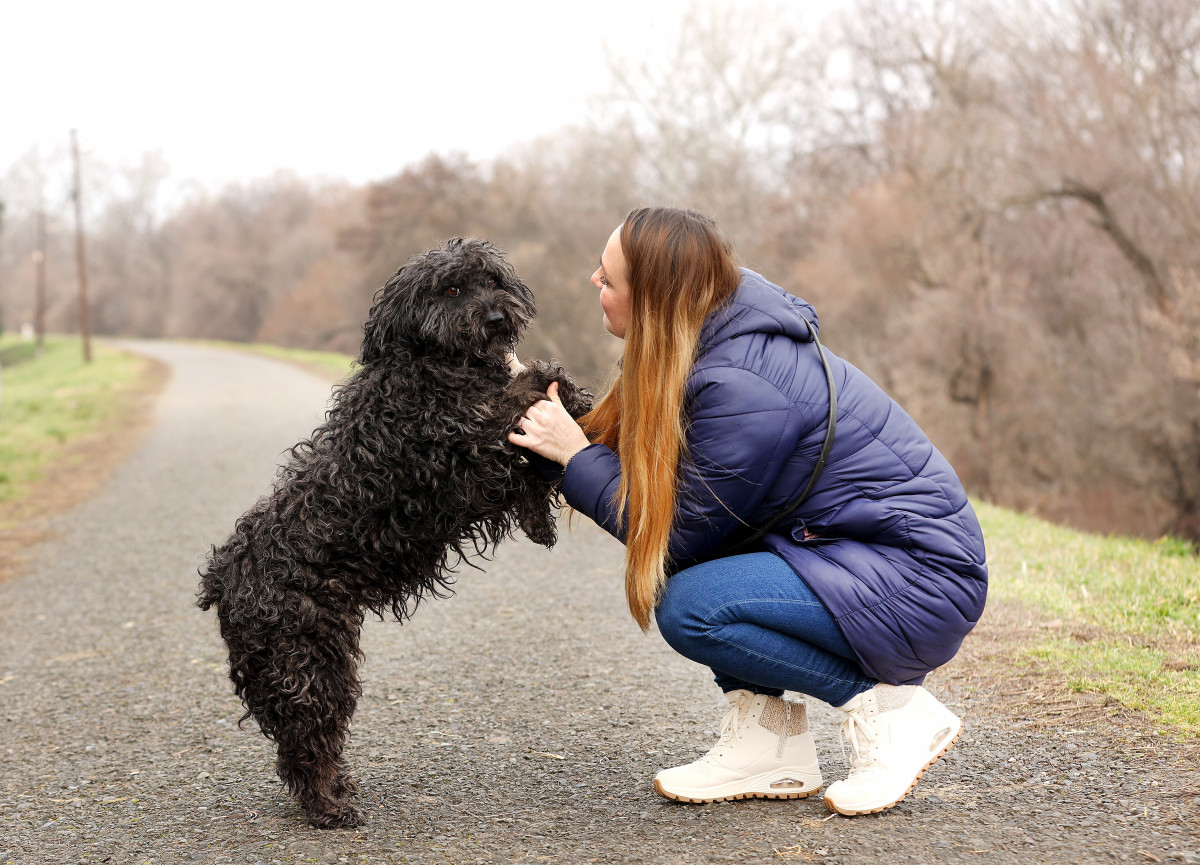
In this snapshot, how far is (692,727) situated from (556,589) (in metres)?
2.73

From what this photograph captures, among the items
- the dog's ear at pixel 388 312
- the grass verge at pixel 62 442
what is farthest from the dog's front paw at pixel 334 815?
the grass verge at pixel 62 442

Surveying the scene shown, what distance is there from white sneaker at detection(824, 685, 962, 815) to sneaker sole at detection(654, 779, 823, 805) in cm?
20

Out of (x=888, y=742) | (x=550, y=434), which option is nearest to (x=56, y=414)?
(x=550, y=434)

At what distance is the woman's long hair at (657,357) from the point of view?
3.09m

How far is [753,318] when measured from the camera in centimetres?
313

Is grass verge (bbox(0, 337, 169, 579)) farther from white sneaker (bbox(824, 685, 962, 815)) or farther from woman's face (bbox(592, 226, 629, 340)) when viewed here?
white sneaker (bbox(824, 685, 962, 815))

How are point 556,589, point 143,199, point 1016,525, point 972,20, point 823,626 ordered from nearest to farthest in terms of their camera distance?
point 823,626 → point 556,589 → point 1016,525 → point 972,20 → point 143,199

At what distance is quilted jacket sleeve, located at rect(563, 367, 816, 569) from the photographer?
3.01m

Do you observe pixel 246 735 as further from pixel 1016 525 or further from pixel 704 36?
pixel 704 36

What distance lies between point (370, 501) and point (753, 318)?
1.35 meters

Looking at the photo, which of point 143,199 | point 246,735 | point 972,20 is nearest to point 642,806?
point 246,735

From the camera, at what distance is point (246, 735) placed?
4.26 meters

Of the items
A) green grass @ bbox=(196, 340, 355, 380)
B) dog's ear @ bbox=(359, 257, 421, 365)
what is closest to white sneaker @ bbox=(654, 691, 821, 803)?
dog's ear @ bbox=(359, 257, 421, 365)

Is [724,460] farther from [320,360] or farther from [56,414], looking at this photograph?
[320,360]
